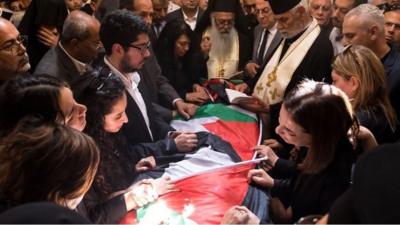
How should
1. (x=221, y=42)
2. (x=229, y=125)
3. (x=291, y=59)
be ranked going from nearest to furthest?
1. (x=229, y=125)
2. (x=291, y=59)
3. (x=221, y=42)

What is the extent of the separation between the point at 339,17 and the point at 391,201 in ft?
9.66

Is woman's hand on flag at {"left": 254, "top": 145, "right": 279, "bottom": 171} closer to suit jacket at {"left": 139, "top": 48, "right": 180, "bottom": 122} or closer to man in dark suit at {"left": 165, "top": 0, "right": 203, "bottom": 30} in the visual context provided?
suit jacket at {"left": 139, "top": 48, "right": 180, "bottom": 122}

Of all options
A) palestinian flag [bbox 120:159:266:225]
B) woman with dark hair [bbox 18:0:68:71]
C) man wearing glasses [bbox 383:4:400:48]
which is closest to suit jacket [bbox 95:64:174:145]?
palestinian flag [bbox 120:159:266:225]

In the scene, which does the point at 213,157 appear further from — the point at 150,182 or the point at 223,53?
the point at 223,53

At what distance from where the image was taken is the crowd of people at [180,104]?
1.32 metres

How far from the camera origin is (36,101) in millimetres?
1764

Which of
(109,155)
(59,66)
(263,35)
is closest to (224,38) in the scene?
(263,35)

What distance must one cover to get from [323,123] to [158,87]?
165cm

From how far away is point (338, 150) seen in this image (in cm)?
180

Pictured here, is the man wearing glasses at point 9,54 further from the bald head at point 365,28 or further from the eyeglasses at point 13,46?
the bald head at point 365,28

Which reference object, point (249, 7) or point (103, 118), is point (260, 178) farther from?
point (249, 7)

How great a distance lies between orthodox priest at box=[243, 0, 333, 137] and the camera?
2969 mm

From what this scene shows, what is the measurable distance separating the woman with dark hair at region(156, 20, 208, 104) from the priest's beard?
231 millimetres

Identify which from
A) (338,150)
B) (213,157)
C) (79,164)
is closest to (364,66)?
(338,150)
